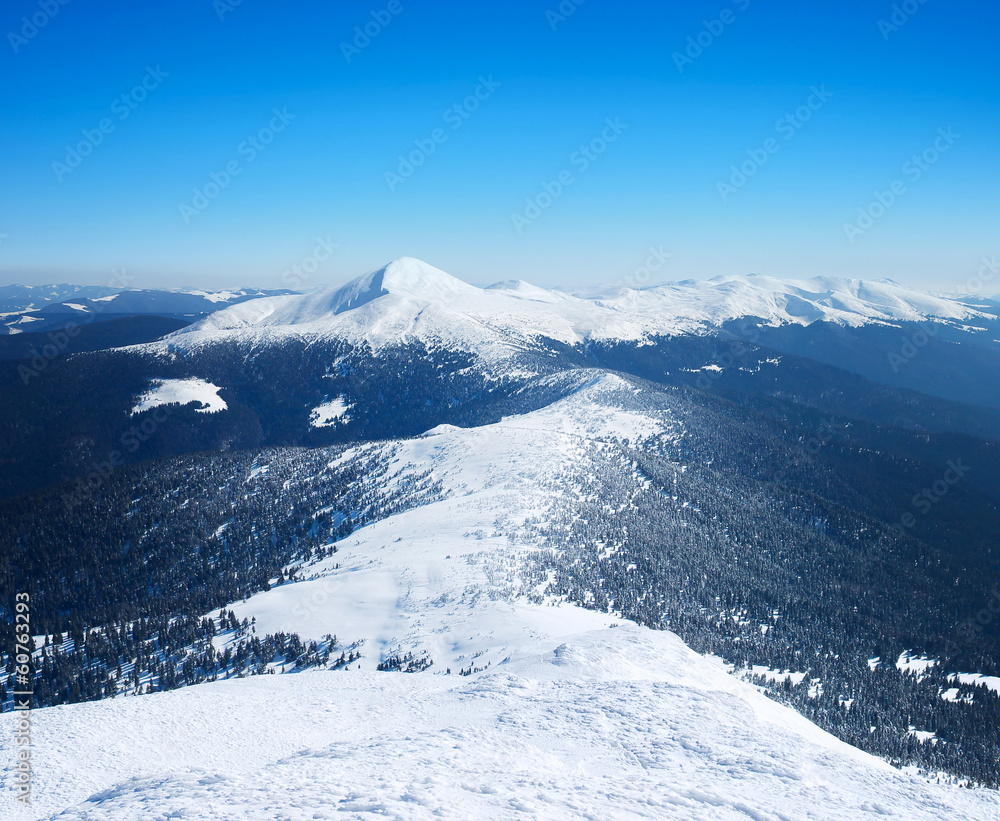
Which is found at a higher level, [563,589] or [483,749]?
[483,749]

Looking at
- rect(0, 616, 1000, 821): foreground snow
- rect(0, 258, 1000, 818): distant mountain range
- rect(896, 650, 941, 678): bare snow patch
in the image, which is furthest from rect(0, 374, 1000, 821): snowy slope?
rect(896, 650, 941, 678): bare snow patch

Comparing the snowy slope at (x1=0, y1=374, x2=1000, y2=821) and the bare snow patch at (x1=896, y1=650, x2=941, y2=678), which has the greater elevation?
the snowy slope at (x1=0, y1=374, x2=1000, y2=821)

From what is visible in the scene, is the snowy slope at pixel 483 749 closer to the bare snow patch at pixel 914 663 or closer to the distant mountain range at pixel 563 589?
the distant mountain range at pixel 563 589

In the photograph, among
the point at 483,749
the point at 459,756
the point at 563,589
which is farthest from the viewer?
the point at 563,589

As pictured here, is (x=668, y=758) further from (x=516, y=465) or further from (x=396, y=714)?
(x=516, y=465)

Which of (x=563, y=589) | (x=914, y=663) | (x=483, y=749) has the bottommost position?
(x=914, y=663)

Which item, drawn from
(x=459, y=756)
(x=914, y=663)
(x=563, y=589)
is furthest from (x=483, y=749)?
(x=914, y=663)

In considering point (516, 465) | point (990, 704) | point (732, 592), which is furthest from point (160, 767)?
point (990, 704)

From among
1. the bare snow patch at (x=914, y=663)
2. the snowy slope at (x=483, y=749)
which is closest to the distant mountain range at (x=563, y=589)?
the snowy slope at (x=483, y=749)

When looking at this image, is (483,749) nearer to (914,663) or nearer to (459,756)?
(459,756)

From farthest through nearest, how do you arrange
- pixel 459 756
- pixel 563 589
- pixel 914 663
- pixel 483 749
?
pixel 914 663 < pixel 563 589 < pixel 483 749 < pixel 459 756

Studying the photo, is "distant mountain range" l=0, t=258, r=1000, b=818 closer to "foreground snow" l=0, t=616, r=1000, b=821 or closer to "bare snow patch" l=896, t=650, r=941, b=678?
"foreground snow" l=0, t=616, r=1000, b=821
